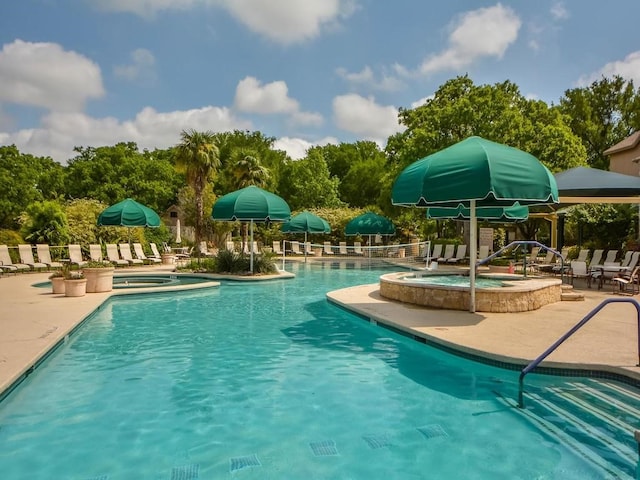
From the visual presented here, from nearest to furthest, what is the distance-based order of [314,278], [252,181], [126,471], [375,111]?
[126,471]
[314,278]
[252,181]
[375,111]

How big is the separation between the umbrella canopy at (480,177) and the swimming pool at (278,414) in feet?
9.68

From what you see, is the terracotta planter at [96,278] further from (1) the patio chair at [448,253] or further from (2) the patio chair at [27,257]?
(1) the patio chair at [448,253]

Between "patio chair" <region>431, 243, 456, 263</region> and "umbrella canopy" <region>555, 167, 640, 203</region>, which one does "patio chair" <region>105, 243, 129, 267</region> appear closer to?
"patio chair" <region>431, 243, 456, 263</region>

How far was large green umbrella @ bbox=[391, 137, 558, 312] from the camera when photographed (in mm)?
8344

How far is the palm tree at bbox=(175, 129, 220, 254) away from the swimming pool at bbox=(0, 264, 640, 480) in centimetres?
1998

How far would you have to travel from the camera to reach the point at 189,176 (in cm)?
2823

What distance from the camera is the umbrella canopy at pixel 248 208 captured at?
17.7 metres

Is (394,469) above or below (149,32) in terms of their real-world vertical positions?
below

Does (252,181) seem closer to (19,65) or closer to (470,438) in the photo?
(19,65)

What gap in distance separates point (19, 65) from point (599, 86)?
49.7 m

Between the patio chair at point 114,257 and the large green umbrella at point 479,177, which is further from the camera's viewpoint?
the patio chair at point 114,257

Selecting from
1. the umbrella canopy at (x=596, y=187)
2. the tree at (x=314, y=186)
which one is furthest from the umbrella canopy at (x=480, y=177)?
the tree at (x=314, y=186)

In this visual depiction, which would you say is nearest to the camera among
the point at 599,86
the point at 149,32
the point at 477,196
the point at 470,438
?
the point at 470,438

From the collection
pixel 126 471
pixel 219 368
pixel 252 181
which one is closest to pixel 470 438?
pixel 126 471
